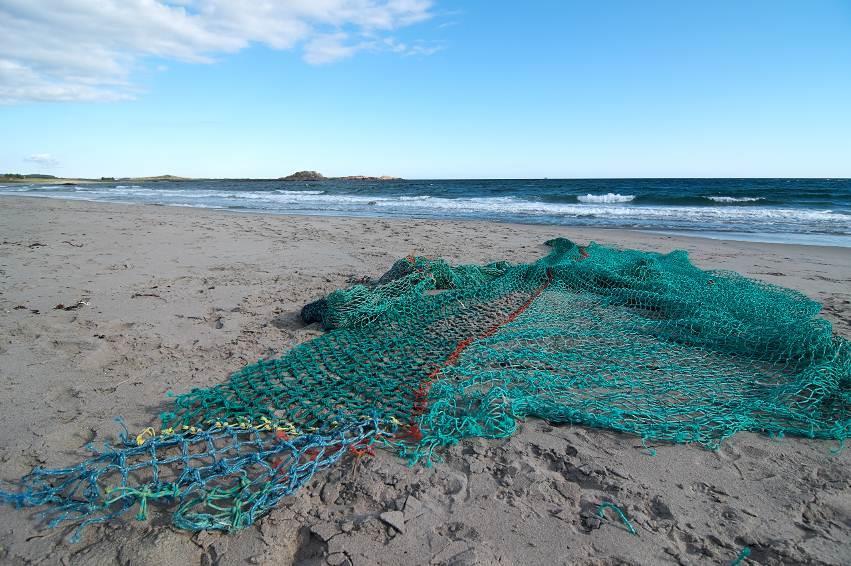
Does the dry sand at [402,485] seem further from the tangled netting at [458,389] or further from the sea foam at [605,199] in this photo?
the sea foam at [605,199]

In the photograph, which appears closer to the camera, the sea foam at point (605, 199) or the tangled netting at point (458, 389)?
the tangled netting at point (458, 389)

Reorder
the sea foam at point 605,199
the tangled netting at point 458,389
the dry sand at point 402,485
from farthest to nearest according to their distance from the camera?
1. the sea foam at point 605,199
2. the tangled netting at point 458,389
3. the dry sand at point 402,485

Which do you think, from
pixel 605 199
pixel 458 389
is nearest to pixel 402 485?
pixel 458 389

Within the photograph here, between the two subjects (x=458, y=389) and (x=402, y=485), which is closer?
(x=402, y=485)

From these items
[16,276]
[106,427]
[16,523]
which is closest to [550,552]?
[16,523]

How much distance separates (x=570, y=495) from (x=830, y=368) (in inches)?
65.1

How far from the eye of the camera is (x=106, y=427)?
6.81 feet

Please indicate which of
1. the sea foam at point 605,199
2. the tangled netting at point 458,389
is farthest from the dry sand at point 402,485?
the sea foam at point 605,199

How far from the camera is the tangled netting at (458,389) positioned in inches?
67.7

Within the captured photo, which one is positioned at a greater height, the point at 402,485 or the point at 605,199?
the point at 605,199

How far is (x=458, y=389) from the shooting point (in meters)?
2.32

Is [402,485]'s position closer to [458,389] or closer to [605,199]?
[458,389]

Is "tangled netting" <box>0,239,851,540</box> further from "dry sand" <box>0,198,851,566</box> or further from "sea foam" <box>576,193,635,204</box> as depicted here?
"sea foam" <box>576,193,635,204</box>

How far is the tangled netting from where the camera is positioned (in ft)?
5.64
